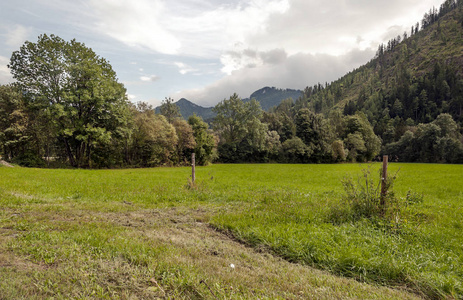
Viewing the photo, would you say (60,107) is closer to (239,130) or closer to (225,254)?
(225,254)

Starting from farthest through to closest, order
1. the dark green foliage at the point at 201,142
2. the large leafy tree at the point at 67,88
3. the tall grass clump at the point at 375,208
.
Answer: the dark green foliage at the point at 201,142
the large leafy tree at the point at 67,88
the tall grass clump at the point at 375,208

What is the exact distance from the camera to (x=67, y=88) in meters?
33.6

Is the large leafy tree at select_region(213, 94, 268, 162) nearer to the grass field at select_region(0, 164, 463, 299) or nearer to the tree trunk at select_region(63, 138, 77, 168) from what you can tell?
the tree trunk at select_region(63, 138, 77, 168)

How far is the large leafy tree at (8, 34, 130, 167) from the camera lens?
107 feet

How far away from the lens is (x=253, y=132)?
66.9 m

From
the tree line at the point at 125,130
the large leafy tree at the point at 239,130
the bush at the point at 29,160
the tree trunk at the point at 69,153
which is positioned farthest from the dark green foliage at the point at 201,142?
the bush at the point at 29,160

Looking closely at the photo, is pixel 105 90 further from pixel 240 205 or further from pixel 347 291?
pixel 347 291

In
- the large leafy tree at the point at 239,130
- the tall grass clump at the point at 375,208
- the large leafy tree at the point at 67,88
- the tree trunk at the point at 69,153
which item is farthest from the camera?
the large leafy tree at the point at 239,130

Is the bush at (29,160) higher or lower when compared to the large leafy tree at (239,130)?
lower

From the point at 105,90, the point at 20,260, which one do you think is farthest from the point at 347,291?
the point at 105,90

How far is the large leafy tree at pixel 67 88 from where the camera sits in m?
32.5

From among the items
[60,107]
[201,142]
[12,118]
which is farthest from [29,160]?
[201,142]

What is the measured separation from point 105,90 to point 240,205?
34.1 metres

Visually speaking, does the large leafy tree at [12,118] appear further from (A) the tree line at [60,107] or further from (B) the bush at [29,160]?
(B) the bush at [29,160]
